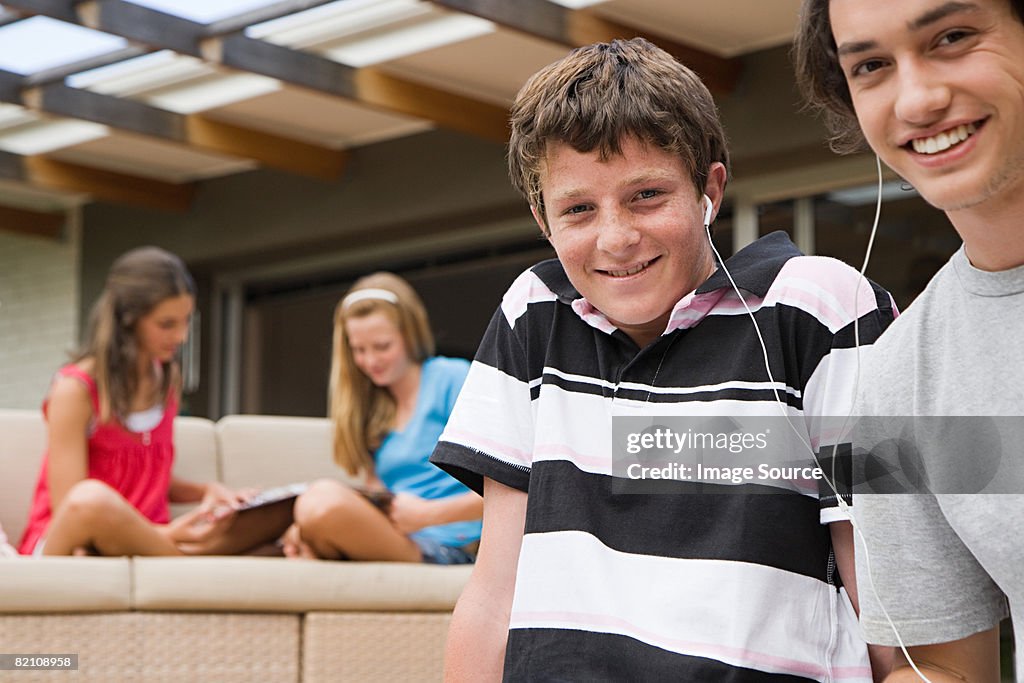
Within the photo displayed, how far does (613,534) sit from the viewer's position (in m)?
1.38

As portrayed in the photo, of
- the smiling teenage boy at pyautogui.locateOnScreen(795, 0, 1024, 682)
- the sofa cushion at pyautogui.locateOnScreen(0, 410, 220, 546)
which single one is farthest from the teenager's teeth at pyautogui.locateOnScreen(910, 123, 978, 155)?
the sofa cushion at pyautogui.locateOnScreen(0, 410, 220, 546)

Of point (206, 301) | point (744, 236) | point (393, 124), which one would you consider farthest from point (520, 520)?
point (206, 301)

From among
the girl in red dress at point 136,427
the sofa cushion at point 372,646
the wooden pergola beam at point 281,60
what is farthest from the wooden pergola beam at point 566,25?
the sofa cushion at point 372,646

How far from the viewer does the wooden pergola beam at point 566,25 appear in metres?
4.97

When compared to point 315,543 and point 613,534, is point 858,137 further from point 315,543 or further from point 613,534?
point 315,543

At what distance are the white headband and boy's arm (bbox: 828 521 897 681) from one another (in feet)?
9.12

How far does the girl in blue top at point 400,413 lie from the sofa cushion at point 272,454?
267mm

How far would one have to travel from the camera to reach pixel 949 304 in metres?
1.17

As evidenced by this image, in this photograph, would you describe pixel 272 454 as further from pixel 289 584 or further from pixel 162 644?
pixel 162 644

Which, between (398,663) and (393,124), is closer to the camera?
(398,663)

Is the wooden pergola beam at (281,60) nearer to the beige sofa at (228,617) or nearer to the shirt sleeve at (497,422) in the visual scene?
the beige sofa at (228,617)

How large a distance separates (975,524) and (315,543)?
2485mm

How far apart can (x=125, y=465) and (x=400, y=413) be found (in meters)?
0.83

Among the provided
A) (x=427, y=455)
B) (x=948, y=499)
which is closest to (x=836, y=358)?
(x=948, y=499)
